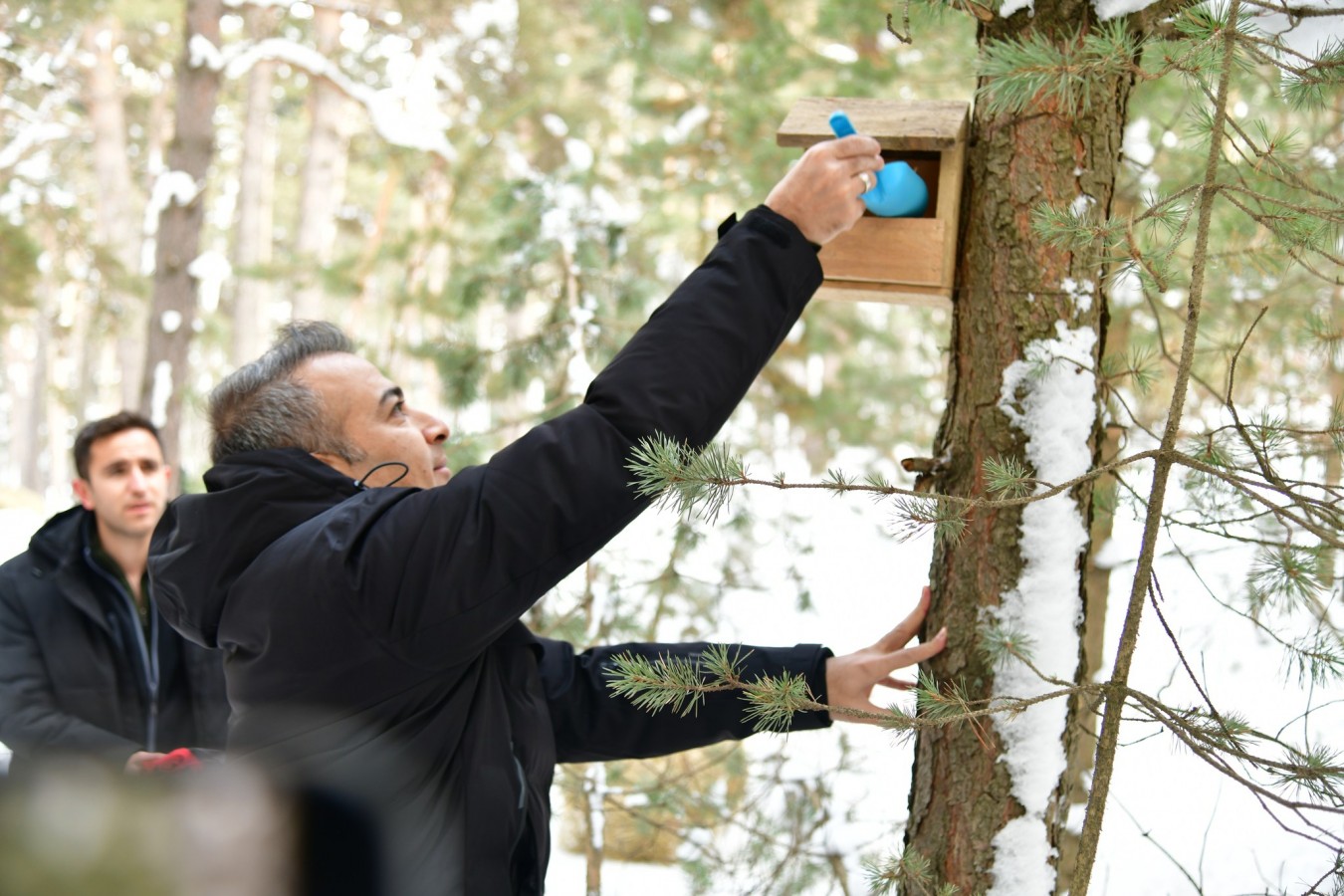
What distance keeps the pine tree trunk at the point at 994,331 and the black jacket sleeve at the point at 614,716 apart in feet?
0.98

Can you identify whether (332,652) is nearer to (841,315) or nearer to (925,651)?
(925,651)

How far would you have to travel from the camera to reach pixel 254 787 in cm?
182

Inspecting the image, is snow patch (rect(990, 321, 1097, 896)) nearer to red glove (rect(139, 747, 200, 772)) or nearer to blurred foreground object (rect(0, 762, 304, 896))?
blurred foreground object (rect(0, 762, 304, 896))

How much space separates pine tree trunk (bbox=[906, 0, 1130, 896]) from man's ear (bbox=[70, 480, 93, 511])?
10.1 ft

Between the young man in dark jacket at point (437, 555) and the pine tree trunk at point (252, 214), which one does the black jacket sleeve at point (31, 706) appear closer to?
the young man in dark jacket at point (437, 555)

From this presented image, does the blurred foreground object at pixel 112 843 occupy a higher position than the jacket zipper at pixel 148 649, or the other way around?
the jacket zipper at pixel 148 649

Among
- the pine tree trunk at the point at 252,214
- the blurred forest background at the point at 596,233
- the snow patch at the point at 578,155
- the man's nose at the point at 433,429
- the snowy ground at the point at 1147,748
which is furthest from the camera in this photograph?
the pine tree trunk at the point at 252,214

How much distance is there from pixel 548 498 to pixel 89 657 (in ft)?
8.74

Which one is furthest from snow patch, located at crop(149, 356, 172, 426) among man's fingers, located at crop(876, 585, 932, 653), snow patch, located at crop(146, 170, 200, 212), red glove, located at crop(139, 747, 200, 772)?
man's fingers, located at crop(876, 585, 932, 653)

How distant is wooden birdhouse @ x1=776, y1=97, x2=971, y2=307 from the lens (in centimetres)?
198

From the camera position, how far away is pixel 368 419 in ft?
6.80

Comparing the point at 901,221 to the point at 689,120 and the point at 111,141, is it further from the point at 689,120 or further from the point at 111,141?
the point at 111,141

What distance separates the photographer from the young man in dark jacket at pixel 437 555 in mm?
1647

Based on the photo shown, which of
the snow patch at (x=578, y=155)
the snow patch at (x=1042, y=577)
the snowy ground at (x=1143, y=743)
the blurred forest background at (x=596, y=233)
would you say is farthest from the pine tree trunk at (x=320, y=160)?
the snow patch at (x=1042, y=577)
